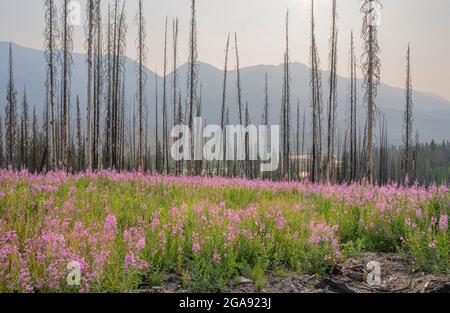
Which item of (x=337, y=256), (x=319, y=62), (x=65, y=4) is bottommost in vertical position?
(x=337, y=256)

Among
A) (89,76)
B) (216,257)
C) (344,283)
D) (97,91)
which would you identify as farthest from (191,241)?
(97,91)

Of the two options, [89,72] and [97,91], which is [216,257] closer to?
[89,72]

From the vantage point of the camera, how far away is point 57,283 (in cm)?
371

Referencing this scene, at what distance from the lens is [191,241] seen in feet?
16.8

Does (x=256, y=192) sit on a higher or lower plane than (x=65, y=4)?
lower

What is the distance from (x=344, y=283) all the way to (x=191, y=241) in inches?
77.9

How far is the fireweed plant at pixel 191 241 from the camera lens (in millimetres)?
3986

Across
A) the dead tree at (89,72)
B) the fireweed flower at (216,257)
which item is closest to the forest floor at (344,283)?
the fireweed flower at (216,257)

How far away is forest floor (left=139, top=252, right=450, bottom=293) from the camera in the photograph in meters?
4.13

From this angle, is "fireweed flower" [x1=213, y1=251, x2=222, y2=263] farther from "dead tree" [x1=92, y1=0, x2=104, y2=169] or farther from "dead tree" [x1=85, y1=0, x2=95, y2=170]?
"dead tree" [x1=92, y1=0, x2=104, y2=169]

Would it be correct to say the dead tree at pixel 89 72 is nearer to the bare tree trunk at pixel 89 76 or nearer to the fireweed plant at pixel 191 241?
the bare tree trunk at pixel 89 76

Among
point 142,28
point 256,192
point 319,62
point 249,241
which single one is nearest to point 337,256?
point 249,241
